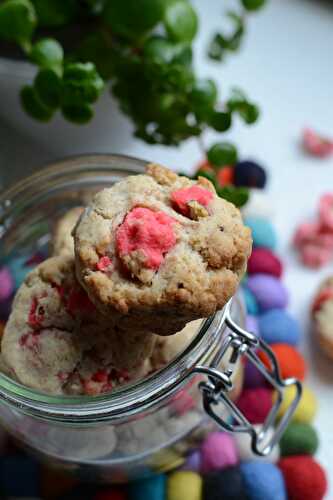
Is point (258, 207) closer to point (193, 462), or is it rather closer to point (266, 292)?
point (266, 292)

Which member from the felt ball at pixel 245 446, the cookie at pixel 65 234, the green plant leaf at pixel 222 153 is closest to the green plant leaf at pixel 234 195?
the green plant leaf at pixel 222 153

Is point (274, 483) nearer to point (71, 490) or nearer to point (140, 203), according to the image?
point (71, 490)

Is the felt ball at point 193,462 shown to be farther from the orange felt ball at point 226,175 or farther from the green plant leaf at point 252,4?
the green plant leaf at point 252,4

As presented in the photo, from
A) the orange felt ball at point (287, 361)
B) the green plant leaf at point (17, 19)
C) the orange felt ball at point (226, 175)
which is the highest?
the orange felt ball at point (226, 175)

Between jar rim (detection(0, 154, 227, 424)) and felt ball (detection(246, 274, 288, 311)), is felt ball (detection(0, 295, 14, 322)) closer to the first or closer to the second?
jar rim (detection(0, 154, 227, 424))

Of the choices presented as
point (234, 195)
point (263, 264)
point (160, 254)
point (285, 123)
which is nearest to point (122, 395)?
point (160, 254)
